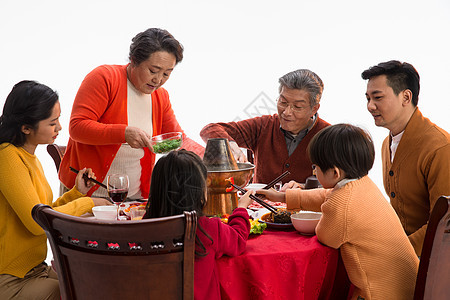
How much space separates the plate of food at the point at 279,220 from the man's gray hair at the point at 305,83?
99cm

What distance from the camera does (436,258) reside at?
1463 mm

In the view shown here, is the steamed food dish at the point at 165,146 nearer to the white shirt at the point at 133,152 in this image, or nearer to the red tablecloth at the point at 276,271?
the white shirt at the point at 133,152

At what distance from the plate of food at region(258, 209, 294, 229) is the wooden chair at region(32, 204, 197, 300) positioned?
58cm

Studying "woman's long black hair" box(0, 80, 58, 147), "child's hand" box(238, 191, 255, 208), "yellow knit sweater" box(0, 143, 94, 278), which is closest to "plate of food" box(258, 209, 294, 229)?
"child's hand" box(238, 191, 255, 208)

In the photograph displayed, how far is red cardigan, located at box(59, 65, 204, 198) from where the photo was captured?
86.4 inches

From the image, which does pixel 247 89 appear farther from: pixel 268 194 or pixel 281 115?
pixel 268 194

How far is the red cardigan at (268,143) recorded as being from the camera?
2.63 m

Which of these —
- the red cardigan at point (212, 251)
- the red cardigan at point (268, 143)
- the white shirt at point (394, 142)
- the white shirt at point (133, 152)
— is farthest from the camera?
the red cardigan at point (268, 143)

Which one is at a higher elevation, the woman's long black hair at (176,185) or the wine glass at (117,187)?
the woman's long black hair at (176,185)

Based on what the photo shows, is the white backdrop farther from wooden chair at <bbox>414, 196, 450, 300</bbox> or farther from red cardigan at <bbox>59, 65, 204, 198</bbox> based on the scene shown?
wooden chair at <bbox>414, 196, 450, 300</bbox>

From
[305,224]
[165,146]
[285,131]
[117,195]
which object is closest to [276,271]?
[305,224]

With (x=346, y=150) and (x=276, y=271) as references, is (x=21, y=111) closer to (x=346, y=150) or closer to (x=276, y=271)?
Answer: (x=276, y=271)

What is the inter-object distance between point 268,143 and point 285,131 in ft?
0.45

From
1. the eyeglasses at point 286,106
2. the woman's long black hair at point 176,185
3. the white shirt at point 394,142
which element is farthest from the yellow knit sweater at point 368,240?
the eyeglasses at point 286,106
